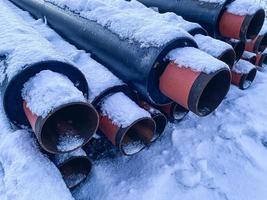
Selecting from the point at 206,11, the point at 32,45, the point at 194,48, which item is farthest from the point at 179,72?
the point at 206,11

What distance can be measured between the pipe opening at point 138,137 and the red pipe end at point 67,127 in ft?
0.93

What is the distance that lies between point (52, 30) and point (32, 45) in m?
0.96

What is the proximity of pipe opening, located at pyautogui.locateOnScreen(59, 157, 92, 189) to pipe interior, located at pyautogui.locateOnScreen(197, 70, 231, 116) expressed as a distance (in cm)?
73

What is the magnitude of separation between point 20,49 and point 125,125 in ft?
2.27

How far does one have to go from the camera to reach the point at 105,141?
6.11ft

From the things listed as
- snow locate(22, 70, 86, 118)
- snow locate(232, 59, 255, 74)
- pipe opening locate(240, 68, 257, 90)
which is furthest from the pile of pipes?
pipe opening locate(240, 68, 257, 90)

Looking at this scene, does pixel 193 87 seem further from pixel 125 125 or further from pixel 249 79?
pixel 249 79

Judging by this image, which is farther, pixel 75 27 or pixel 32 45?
pixel 75 27

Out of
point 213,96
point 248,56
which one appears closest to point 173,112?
point 213,96

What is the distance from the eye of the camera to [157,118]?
1.79 meters

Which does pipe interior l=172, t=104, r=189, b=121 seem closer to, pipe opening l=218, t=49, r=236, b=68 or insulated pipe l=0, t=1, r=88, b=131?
pipe opening l=218, t=49, r=236, b=68

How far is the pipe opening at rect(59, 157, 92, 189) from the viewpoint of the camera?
1596 millimetres

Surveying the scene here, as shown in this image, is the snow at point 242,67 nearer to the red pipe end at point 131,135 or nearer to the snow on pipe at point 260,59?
the snow on pipe at point 260,59

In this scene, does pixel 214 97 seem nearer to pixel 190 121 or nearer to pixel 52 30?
pixel 190 121
